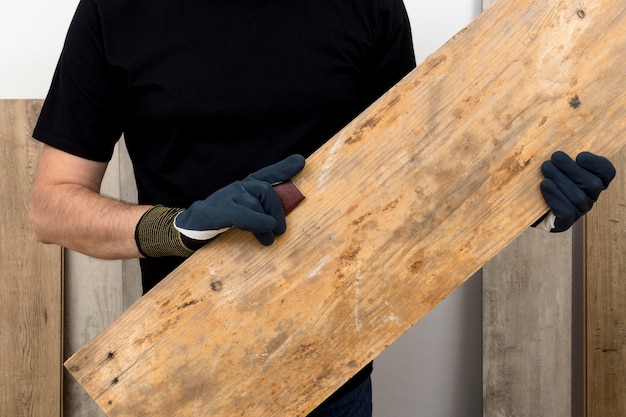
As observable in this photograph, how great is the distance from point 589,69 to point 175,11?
85cm

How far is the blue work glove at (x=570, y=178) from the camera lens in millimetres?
993

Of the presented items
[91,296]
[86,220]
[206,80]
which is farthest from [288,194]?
[91,296]

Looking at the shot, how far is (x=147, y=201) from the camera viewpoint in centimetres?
133

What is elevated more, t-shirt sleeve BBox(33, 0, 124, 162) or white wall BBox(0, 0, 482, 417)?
t-shirt sleeve BBox(33, 0, 124, 162)

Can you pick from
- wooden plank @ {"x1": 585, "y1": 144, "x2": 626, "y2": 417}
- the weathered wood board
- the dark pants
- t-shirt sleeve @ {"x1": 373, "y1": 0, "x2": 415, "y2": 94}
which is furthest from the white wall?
the weathered wood board

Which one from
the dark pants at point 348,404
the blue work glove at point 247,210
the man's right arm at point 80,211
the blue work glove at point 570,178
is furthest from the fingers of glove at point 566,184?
the man's right arm at point 80,211

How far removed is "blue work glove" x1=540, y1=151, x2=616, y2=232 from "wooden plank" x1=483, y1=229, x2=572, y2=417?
99cm

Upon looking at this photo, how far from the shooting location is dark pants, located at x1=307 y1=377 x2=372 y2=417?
4.10 ft

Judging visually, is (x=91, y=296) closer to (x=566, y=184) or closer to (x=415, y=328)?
(x=415, y=328)

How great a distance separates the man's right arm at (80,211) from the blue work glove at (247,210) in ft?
0.58

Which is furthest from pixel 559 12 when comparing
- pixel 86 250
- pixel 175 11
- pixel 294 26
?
pixel 86 250

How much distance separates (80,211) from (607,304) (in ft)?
5.62

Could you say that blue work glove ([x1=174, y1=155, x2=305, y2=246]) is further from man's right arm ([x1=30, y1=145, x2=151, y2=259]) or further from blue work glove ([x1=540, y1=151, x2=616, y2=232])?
blue work glove ([x1=540, y1=151, x2=616, y2=232])

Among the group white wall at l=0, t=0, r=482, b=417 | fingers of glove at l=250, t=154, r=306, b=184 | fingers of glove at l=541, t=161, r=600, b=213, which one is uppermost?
fingers of glove at l=541, t=161, r=600, b=213
